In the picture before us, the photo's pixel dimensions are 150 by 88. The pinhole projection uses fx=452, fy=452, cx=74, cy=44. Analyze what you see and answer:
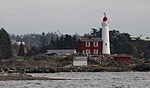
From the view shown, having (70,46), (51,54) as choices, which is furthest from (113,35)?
(51,54)

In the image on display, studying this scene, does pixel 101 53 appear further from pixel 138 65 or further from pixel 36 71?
pixel 36 71

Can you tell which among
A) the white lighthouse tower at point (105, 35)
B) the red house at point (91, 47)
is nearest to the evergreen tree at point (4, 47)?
the red house at point (91, 47)

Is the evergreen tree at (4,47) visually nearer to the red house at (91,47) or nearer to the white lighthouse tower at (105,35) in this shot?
the red house at (91,47)

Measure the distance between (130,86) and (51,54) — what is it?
181 ft

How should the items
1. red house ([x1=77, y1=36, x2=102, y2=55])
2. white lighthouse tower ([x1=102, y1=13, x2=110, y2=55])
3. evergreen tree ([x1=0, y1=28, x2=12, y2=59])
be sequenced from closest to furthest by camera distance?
white lighthouse tower ([x1=102, y1=13, x2=110, y2=55]) → red house ([x1=77, y1=36, x2=102, y2=55]) → evergreen tree ([x1=0, y1=28, x2=12, y2=59])

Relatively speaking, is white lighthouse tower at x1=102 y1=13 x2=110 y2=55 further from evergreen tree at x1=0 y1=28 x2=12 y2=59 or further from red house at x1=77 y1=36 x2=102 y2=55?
evergreen tree at x1=0 y1=28 x2=12 y2=59

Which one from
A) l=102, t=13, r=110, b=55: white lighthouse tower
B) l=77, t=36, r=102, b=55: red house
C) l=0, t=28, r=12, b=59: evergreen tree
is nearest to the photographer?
l=102, t=13, r=110, b=55: white lighthouse tower

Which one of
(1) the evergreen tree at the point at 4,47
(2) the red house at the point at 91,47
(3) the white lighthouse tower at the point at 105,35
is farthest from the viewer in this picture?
(1) the evergreen tree at the point at 4,47

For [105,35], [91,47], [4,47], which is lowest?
[91,47]

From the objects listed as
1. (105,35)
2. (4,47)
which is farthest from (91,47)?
(4,47)

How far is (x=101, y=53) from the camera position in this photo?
100 meters

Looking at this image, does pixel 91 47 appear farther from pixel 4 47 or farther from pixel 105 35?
pixel 4 47

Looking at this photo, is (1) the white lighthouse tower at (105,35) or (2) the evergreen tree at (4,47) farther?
(2) the evergreen tree at (4,47)

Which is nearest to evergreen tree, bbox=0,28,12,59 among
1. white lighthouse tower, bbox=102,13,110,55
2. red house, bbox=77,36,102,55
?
red house, bbox=77,36,102,55
